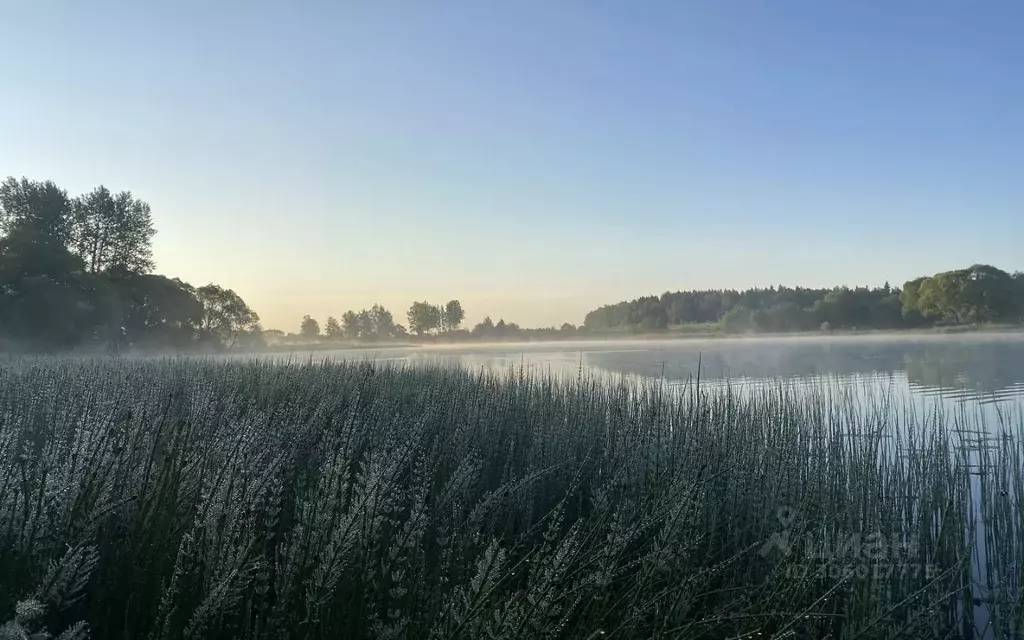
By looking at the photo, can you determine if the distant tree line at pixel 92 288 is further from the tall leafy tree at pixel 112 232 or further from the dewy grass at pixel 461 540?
the dewy grass at pixel 461 540

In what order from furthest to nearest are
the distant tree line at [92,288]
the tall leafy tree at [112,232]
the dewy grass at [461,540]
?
the tall leafy tree at [112,232] → the distant tree line at [92,288] → the dewy grass at [461,540]

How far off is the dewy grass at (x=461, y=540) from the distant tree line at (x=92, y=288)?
70.6ft

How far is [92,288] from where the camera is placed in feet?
78.6

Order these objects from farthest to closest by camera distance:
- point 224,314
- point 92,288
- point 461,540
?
point 224,314 → point 92,288 → point 461,540

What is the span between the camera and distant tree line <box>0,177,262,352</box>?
2169 cm

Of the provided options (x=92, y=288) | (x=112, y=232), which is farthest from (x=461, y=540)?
(x=112, y=232)

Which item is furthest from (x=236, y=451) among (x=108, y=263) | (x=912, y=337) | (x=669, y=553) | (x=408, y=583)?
(x=912, y=337)

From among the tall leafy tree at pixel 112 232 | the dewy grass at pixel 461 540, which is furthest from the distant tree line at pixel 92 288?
the dewy grass at pixel 461 540

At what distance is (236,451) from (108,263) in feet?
106

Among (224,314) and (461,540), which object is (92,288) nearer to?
(224,314)

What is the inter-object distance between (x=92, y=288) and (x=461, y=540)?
2735 centimetres

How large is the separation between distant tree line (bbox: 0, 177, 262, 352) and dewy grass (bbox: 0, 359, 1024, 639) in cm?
2152

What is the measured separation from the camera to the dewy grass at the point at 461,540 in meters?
1.72

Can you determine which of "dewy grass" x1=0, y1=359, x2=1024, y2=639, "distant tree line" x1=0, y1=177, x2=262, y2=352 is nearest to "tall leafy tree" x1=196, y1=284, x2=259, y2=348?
"distant tree line" x1=0, y1=177, x2=262, y2=352
